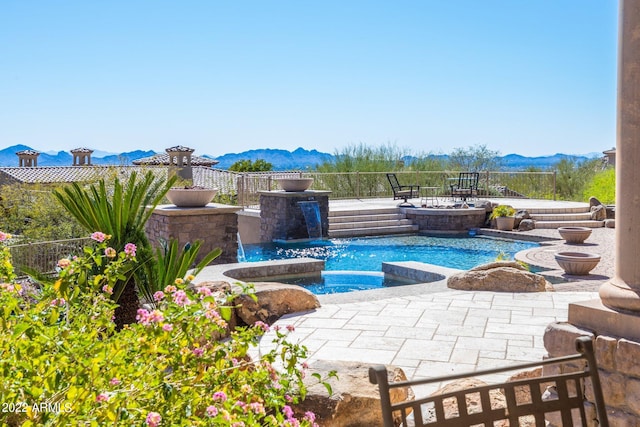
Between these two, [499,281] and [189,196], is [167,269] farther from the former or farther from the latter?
[189,196]

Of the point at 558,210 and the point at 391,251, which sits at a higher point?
the point at 558,210

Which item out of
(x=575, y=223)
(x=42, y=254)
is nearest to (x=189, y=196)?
(x=42, y=254)

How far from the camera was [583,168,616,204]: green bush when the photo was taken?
1791cm

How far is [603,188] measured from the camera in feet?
60.9

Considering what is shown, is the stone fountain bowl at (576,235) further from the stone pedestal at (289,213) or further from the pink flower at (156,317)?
the pink flower at (156,317)

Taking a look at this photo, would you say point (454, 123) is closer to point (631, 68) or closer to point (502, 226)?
point (502, 226)

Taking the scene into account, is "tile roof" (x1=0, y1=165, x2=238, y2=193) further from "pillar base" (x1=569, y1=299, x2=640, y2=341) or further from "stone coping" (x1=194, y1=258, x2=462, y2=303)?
"pillar base" (x1=569, y1=299, x2=640, y2=341)

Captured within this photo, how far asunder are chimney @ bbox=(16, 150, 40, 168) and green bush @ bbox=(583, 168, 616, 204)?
2662 cm

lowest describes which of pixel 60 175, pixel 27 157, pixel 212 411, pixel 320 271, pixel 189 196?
pixel 320 271

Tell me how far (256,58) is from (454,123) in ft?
44.9

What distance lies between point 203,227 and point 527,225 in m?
8.07

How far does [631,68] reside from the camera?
2688mm

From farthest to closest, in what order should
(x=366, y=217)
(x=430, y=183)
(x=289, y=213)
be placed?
(x=430, y=183)
(x=366, y=217)
(x=289, y=213)

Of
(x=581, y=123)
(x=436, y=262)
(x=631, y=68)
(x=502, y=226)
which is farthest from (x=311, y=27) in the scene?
(x=631, y=68)
